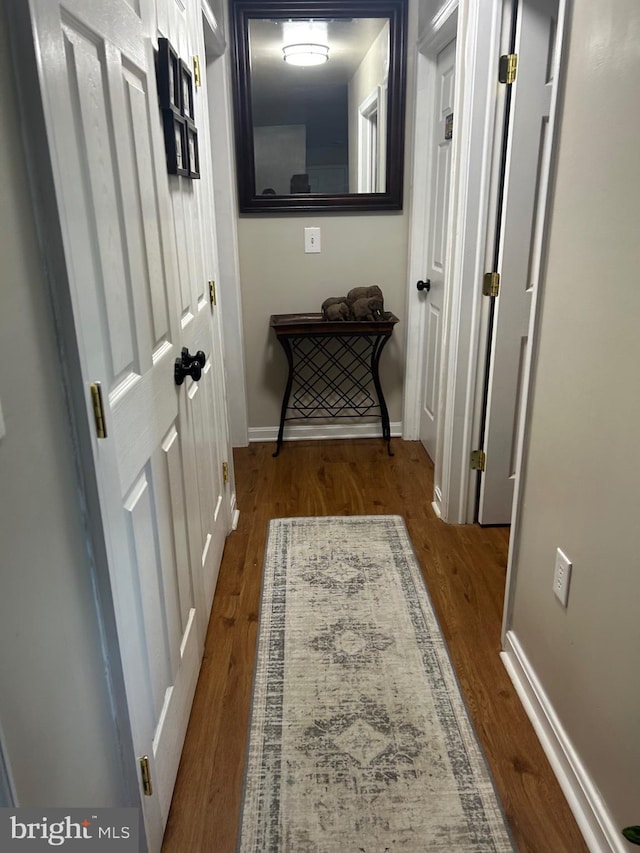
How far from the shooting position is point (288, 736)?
1.61 meters

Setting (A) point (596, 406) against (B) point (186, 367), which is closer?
(A) point (596, 406)

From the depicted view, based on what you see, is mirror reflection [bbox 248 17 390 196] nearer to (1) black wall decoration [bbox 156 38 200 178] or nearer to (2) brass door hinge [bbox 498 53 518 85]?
(2) brass door hinge [bbox 498 53 518 85]

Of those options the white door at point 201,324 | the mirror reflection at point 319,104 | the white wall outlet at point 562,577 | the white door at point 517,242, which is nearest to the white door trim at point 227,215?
the mirror reflection at point 319,104

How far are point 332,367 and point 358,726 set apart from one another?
2235 mm

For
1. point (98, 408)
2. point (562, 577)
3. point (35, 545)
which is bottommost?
point (562, 577)

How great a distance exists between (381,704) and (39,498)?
4.09ft

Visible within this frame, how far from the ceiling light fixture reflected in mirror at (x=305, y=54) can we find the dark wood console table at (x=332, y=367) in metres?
1.26

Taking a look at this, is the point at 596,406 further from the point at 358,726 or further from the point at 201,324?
the point at 201,324

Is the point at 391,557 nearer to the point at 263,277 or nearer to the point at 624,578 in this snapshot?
the point at 624,578

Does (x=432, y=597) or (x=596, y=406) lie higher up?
(x=596, y=406)

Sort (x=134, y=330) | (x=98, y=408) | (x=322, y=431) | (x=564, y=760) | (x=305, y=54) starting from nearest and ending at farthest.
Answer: (x=98, y=408) < (x=134, y=330) < (x=564, y=760) < (x=305, y=54) < (x=322, y=431)

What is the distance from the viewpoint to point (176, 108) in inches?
64.3

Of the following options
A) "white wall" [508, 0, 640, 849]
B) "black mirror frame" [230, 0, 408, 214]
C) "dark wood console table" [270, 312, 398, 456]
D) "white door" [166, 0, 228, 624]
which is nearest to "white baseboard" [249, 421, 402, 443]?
"dark wood console table" [270, 312, 398, 456]

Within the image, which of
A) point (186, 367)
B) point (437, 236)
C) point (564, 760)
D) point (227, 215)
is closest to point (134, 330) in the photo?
point (186, 367)
